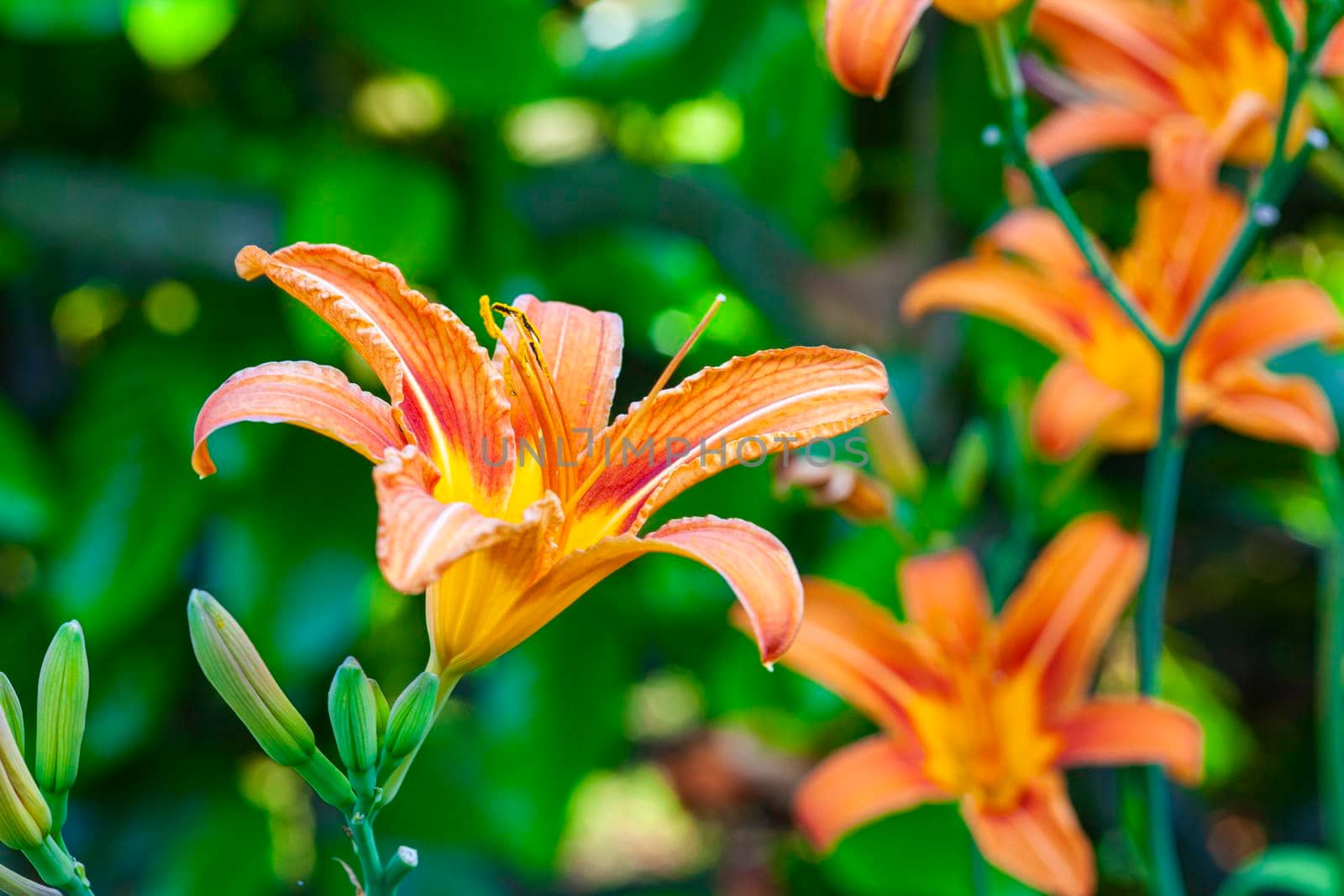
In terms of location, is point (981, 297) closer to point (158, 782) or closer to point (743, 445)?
point (743, 445)

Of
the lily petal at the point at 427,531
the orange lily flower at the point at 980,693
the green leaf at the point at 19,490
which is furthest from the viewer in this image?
the green leaf at the point at 19,490

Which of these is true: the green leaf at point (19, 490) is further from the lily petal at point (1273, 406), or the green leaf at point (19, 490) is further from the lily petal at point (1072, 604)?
the lily petal at point (1273, 406)

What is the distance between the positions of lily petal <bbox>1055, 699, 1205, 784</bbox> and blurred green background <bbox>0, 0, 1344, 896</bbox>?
27 cm

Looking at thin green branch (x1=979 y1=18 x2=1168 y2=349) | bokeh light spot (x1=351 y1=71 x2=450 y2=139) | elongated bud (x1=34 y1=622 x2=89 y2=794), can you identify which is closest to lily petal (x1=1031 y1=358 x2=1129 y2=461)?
thin green branch (x1=979 y1=18 x2=1168 y2=349)

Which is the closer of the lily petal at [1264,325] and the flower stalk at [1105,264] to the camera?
the flower stalk at [1105,264]

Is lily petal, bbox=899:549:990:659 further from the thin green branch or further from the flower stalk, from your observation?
the thin green branch

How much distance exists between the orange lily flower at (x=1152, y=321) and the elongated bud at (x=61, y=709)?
0.50m

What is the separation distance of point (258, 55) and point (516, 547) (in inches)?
39.1

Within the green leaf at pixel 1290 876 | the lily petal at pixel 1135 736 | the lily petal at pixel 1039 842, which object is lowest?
the green leaf at pixel 1290 876

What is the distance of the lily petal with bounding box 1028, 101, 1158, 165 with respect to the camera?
2.48 ft

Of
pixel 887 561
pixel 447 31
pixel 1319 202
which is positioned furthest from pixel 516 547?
pixel 1319 202

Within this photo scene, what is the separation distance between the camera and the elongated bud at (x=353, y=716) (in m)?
0.42

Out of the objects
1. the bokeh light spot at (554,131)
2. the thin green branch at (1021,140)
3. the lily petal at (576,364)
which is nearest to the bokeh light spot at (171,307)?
the bokeh light spot at (554,131)

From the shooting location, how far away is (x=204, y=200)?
110 cm
